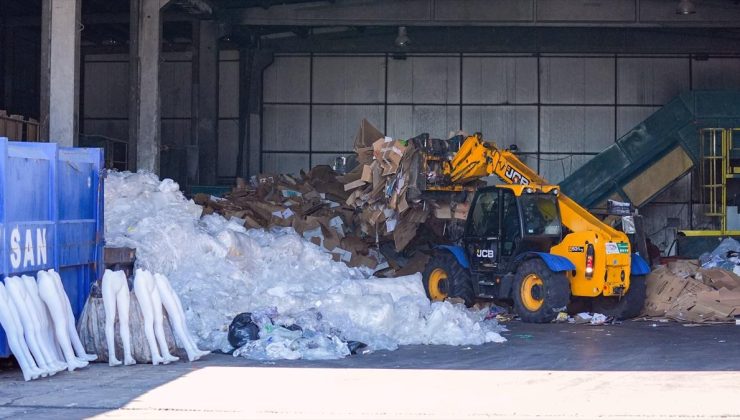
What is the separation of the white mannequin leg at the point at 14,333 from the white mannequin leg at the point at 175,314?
5.57ft

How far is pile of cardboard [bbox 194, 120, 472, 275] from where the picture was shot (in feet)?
60.2

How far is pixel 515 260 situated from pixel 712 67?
1747 cm

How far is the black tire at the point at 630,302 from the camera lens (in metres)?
16.4

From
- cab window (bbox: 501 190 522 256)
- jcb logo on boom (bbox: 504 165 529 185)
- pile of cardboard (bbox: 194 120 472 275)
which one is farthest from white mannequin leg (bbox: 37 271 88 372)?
jcb logo on boom (bbox: 504 165 529 185)

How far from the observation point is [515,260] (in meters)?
16.1

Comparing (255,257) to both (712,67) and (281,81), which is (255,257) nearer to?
(281,81)

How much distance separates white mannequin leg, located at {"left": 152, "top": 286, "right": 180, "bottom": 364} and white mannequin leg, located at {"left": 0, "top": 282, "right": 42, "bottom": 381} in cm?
148

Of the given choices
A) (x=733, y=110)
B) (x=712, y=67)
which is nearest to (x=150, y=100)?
(x=733, y=110)

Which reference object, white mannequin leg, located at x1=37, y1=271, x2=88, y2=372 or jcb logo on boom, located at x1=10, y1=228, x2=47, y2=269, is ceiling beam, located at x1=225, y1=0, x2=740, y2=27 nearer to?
jcb logo on boom, located at x1=10, y1=228, x2=47, y2=269

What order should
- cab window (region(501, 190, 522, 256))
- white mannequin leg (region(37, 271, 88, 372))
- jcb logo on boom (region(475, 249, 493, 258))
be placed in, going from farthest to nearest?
jcb logo on boom (region(475, 249, 493, 258)), cab window (region(501, 190, 522, 256)), white mannequin leg (region(37, 271, 88, 372))

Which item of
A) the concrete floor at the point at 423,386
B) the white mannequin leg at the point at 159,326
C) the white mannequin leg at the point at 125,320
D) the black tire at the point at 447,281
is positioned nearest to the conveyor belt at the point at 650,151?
the black tire at the point at 447,281

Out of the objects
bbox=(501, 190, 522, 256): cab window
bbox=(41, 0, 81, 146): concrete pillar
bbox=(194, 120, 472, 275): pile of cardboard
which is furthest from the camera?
bbox=(194, 120, 472, 275): pile of cardboard

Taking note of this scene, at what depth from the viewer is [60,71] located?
17.8 meters

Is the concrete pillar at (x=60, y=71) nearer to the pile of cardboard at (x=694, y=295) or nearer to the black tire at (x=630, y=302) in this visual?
the black tire at (x=630, y=302)
